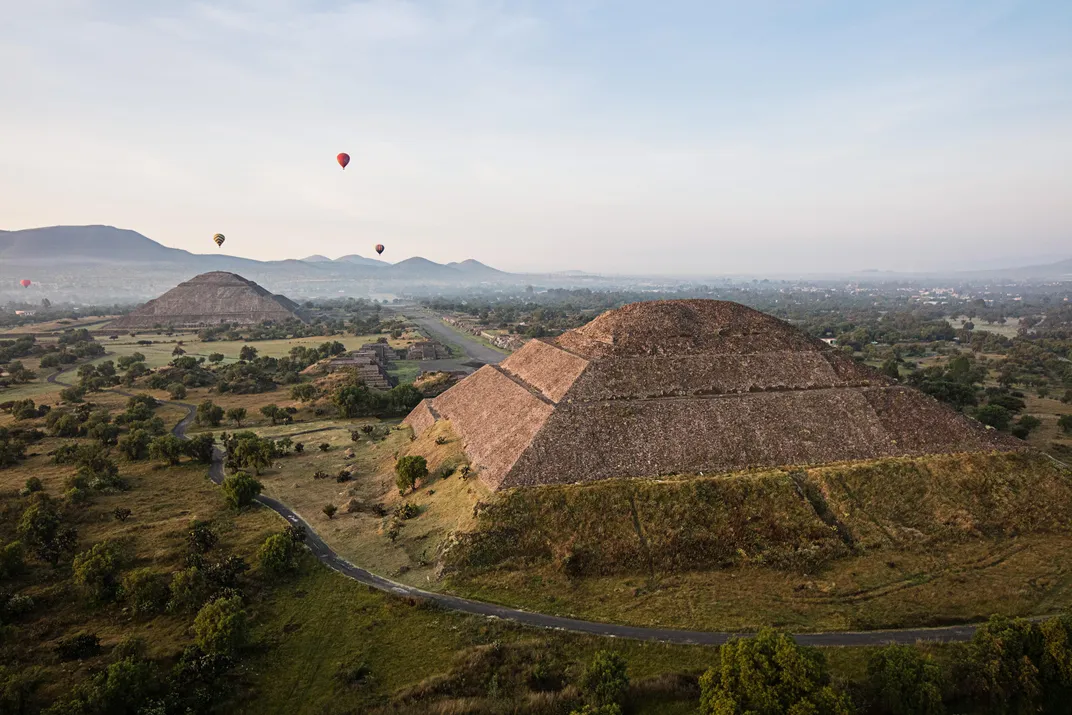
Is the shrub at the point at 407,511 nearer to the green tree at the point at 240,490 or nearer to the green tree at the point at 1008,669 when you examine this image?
the green tree at the point at 240,490

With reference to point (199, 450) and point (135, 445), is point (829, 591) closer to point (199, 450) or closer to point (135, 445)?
point (199, 450)

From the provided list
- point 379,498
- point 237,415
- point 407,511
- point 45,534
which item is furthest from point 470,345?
point 45,534

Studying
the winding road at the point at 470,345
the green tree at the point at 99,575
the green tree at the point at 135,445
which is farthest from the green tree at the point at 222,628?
the winding road at the point at 470,345

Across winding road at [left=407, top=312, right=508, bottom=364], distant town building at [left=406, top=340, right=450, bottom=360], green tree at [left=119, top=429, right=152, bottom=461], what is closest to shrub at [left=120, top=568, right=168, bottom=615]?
green tree at [left=119, top=429, right=152, bottom=461]

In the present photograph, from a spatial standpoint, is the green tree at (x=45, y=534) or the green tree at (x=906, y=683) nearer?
the green tree at (x=906, y=683)

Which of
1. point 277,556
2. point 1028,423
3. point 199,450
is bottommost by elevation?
point 1028,423

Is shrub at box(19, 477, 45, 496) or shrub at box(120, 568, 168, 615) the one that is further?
shrub at box(19, 477, 45, 496)

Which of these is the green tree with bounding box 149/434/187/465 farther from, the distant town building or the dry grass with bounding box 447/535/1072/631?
the distant town building
